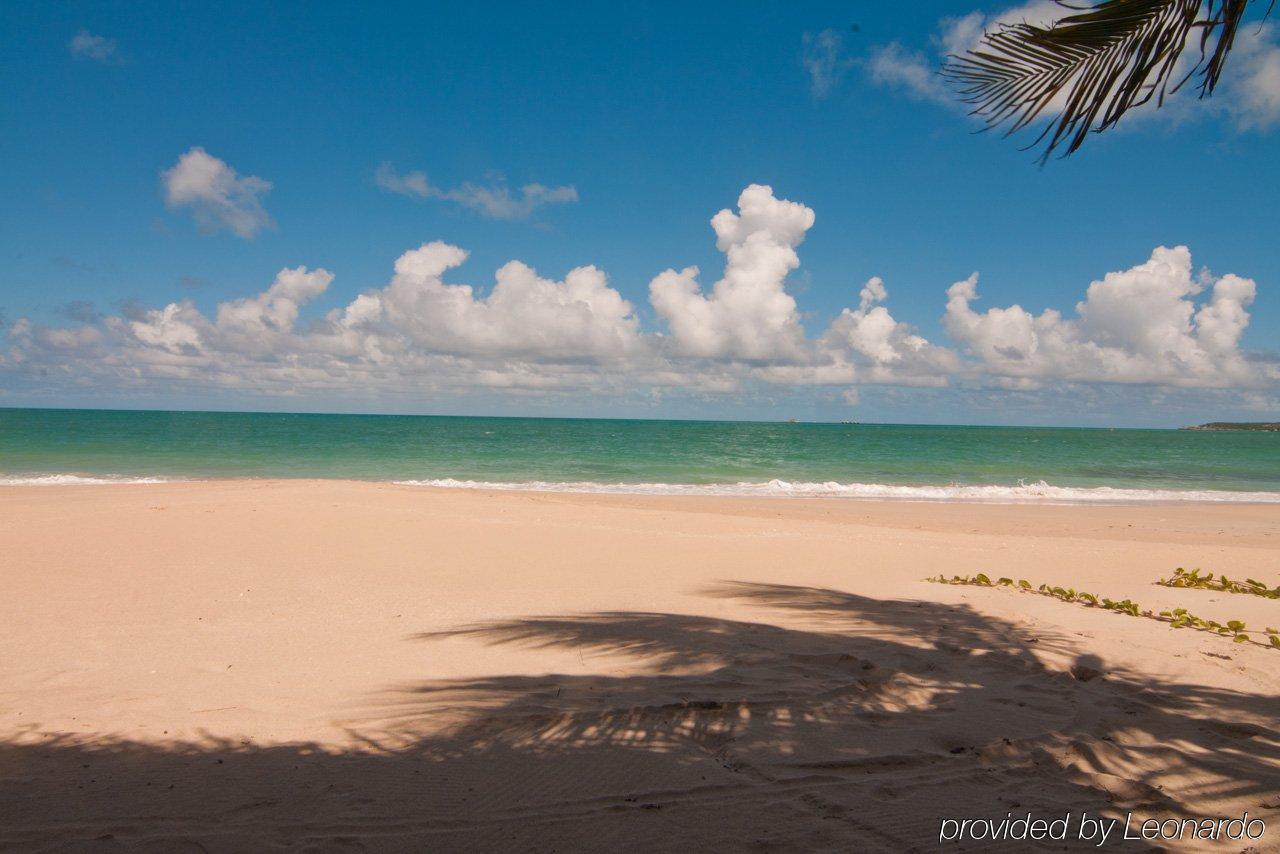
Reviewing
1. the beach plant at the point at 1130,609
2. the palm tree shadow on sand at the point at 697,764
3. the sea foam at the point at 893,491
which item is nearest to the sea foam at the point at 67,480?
the sea foam at the point at 893,491

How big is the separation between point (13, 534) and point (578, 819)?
11.4 metres

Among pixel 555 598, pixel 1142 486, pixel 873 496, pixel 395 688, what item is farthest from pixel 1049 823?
pixel 1142 486

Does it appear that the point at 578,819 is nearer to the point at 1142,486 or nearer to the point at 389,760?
the point at 389,760

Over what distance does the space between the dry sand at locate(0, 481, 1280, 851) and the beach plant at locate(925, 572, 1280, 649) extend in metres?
0.29

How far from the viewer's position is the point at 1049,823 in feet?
10.2

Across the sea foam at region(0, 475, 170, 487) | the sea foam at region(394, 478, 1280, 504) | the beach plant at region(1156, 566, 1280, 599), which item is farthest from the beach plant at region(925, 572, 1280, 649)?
the sea foam at region(0, 475, 170, 487)

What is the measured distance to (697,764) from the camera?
141 inches

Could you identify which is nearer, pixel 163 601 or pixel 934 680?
pixel 934 680

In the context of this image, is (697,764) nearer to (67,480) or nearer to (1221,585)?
(1221,585)

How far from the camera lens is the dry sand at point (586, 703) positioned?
3.12m

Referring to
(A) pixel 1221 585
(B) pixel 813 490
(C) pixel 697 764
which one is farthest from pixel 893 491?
(C) pixel 697 764

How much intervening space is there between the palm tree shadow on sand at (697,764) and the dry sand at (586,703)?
2 centimetres

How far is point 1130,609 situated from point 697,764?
5.44 metres

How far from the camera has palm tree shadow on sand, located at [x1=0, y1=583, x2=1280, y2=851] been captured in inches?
118
